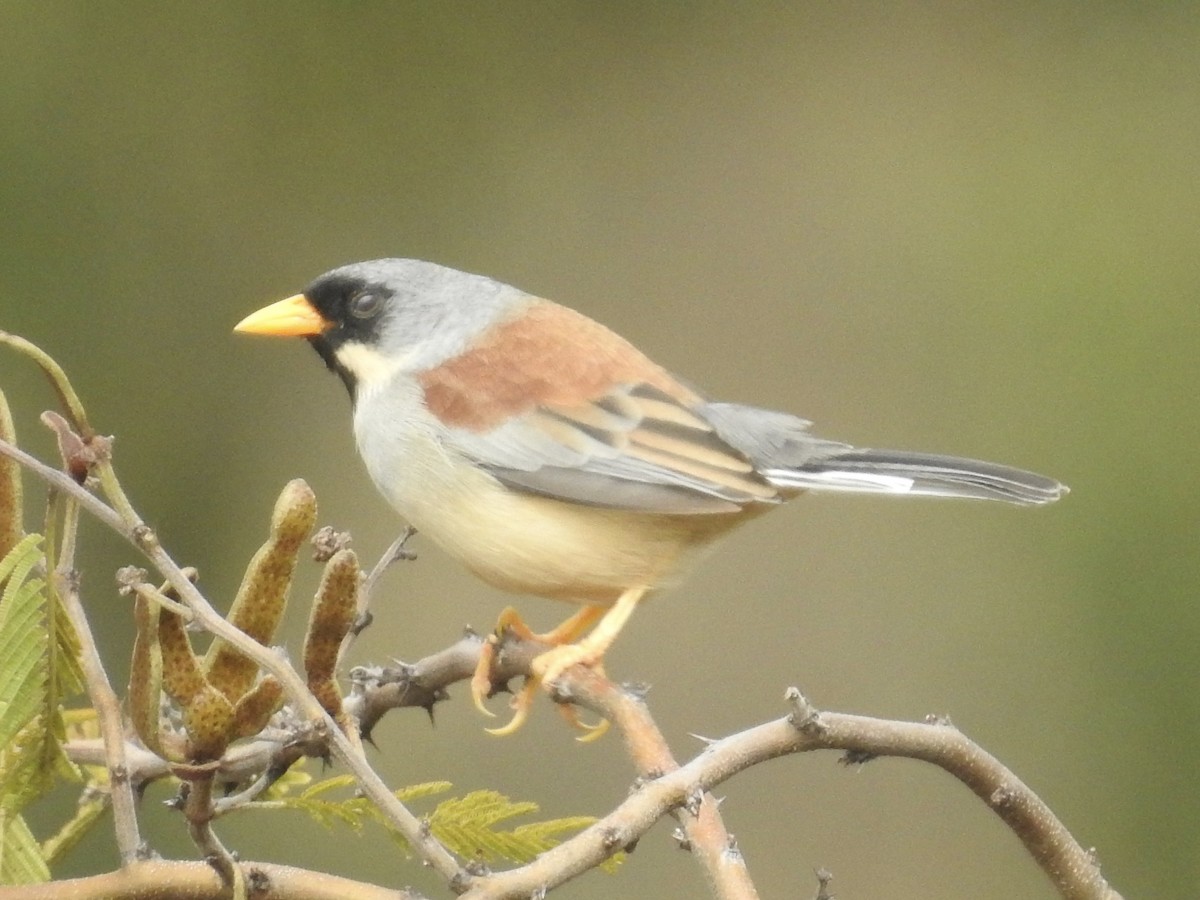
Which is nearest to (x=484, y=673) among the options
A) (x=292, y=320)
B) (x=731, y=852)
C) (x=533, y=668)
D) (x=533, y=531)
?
(x=533, y=668)

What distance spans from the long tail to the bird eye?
2.50ft

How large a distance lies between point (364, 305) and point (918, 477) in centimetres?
101

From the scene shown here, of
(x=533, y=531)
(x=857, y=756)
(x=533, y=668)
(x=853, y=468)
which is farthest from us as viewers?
(x=853, y=468)

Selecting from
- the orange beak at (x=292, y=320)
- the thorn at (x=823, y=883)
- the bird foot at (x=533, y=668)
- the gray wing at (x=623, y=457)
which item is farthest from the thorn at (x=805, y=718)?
the orange beak at (x=292, y=320)

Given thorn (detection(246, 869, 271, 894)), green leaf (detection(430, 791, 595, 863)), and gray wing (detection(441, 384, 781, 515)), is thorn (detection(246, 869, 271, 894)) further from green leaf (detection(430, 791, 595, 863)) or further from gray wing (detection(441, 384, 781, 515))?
gray wing (detection(441, 384, 781, 515))

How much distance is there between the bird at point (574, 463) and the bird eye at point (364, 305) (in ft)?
0.18

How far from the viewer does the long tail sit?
2.29 m

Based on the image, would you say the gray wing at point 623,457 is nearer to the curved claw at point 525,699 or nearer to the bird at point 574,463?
the bird at point 574,463

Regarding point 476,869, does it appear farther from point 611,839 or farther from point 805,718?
point 805,718

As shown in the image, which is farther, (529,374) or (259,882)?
(529,374)

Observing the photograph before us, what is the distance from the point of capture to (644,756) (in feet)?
4.75

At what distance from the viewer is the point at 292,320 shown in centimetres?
268

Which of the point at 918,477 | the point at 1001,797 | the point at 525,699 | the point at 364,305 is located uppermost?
the point at 364,305

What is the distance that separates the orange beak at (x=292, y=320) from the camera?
2.65m
